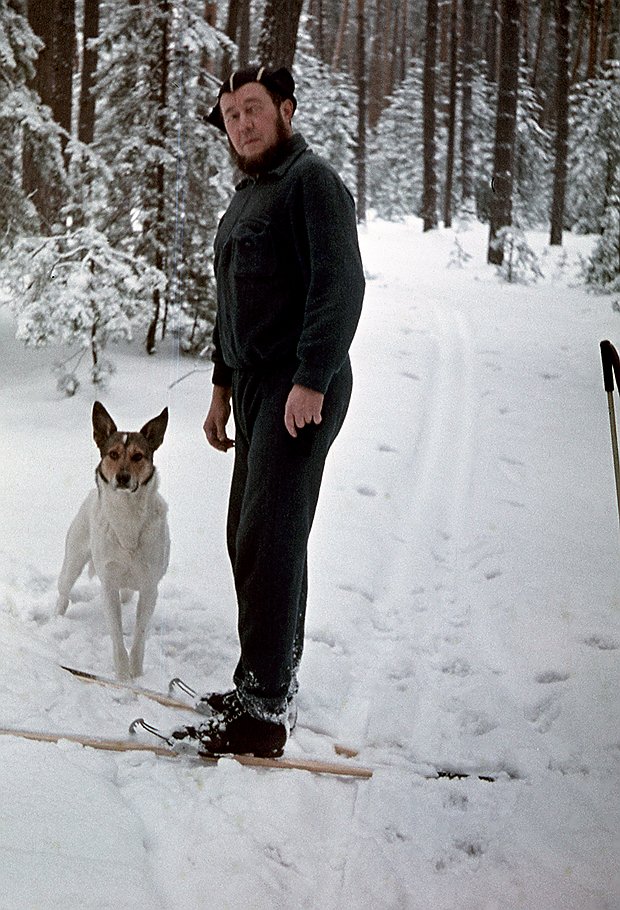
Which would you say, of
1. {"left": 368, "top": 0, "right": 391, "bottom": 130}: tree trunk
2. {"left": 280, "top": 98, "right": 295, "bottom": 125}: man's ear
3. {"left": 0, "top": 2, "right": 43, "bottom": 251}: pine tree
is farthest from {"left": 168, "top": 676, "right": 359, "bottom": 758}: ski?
{"left": 368, "top": 0, "right": 391, "bottom": 130}: tree trunk

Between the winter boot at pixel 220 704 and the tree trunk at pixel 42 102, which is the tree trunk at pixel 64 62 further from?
the winter boot at pixel 220 704

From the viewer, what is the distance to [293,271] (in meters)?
1.70

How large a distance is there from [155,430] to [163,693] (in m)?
0.71

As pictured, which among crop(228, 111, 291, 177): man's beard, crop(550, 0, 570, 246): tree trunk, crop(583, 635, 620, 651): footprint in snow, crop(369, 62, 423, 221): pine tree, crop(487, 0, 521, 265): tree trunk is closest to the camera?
crop(228, 111, 291, 177): man's beard

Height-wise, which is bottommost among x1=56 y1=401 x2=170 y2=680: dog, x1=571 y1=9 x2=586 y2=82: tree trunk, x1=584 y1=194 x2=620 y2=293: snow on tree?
x1=56 y1=401 x2=170 y2=680: dog

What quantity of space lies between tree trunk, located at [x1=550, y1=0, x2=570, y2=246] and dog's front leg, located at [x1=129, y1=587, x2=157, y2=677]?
1627 millimetres

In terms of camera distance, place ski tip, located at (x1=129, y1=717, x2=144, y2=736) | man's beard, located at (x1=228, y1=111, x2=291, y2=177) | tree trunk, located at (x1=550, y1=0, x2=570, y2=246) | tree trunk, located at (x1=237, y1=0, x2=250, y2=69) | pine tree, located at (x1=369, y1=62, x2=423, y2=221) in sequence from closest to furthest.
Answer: man's beard, located at (x1=228, y1=111, x2=291, y2=177) → ski tip, located at (x1=129, y1=717, x2=144, y2=736) → tree trunk, located at (x1=550, y1=0, x2=570, y2=246) → pine tree, located at (x1=369, y1=62, x2=423, y2=221) → tree trunk, located at (x1=237, y1=0, x2=250, y2=69)

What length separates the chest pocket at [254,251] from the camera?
5.50ft

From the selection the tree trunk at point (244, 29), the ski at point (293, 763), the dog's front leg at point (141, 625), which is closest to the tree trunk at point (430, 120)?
the tree trunk at point (244, 29)

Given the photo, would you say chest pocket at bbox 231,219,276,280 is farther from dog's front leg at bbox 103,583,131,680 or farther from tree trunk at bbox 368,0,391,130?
tree trunk at bbox 368,0,391,130

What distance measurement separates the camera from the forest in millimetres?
2369

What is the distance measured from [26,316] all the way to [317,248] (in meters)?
1.43

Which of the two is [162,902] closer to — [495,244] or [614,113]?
[495,244]

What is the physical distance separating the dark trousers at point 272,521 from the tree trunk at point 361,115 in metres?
1.16
